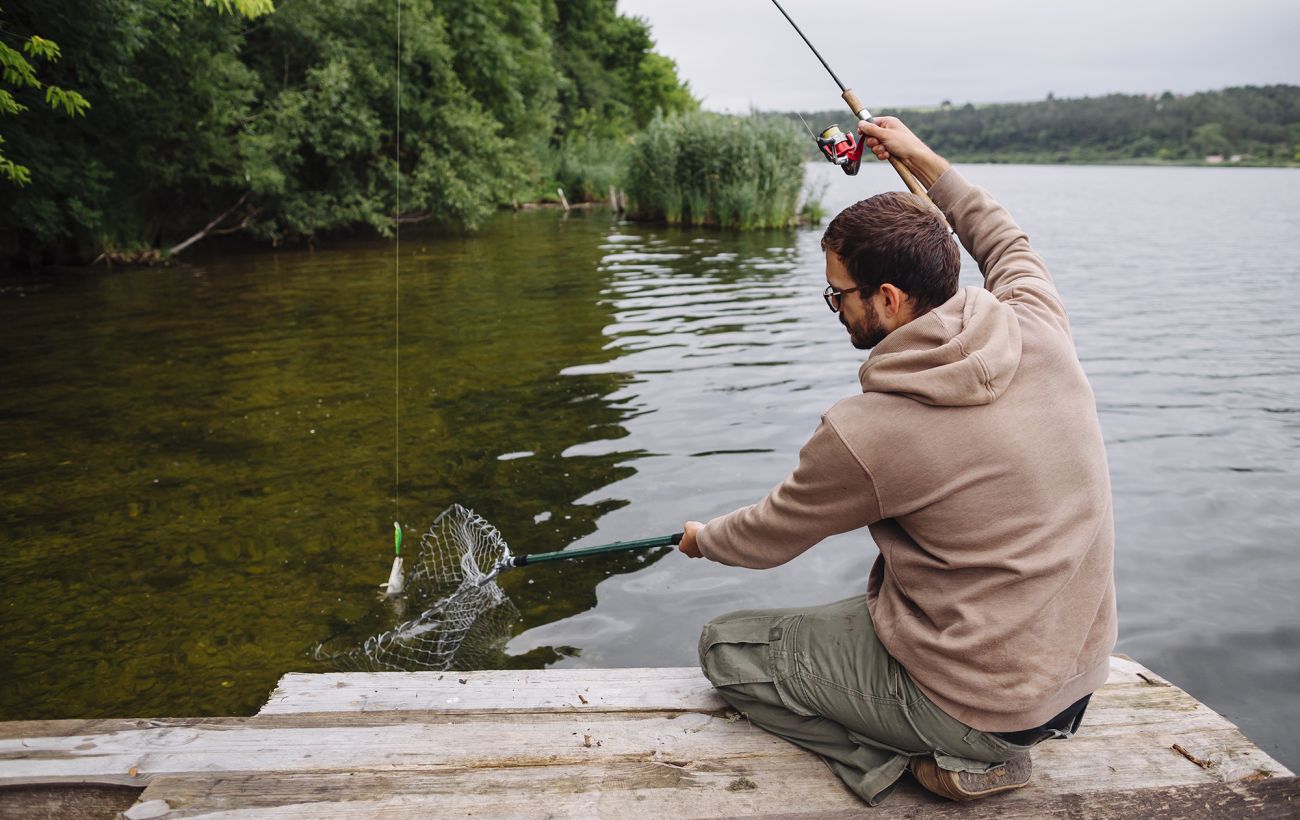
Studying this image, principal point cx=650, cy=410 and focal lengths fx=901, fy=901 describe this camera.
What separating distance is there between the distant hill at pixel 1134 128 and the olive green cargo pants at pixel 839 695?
7661cm

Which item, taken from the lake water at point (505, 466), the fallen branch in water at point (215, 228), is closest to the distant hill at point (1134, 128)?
the fallen branch in water at point (215, 228)

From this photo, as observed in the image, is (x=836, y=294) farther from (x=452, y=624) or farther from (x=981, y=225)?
(x=452, y=624)

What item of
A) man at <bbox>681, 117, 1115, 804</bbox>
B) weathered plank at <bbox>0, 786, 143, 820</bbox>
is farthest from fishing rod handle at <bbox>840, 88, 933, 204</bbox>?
weathered plank at <bbox>0, 786, 143, 820</bbox>

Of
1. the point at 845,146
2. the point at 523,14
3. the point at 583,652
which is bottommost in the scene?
the point at 583,652

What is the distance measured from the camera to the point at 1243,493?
22.7ft

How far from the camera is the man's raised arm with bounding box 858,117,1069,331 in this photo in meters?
2.91

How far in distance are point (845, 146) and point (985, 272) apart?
3.21 ft

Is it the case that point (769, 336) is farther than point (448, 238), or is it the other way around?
point (448, 238)

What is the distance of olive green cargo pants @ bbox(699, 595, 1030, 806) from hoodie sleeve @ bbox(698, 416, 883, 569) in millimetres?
359

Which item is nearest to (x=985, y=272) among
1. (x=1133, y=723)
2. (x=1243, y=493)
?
(x=1133, y=723)

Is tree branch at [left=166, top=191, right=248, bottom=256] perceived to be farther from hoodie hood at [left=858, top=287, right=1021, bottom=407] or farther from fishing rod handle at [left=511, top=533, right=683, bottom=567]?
hoodie hood at [left=858, top=287, right=1021, bottom=407]

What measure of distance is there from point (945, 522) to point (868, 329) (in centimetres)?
65

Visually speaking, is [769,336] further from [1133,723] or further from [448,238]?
[448,238]

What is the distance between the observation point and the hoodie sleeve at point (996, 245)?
2.89 meters
